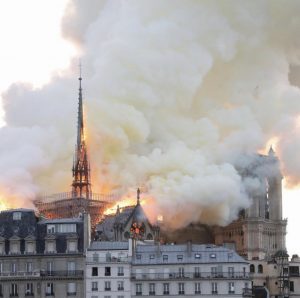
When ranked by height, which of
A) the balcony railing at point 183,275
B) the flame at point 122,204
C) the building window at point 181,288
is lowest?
the building window at point 181,288

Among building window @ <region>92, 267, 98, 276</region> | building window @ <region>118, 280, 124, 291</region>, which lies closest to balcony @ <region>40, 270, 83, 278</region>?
building window @ <region>92, 267, 98, 276</region>

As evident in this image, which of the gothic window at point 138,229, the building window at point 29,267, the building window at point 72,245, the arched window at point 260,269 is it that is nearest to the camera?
the building window at point 29,267

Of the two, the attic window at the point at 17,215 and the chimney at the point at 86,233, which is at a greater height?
the attic window at the point at 17,215

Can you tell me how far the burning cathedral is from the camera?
13612cm

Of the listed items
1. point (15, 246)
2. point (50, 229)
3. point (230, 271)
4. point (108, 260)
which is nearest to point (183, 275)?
point (230, 271)

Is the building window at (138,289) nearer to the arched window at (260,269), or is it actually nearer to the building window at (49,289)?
the building window at (49,289)

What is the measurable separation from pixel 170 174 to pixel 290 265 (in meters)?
19.0

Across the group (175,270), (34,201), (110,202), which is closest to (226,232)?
(110,202)

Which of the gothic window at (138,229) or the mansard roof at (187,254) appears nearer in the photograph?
the mansard roof at (187,254)

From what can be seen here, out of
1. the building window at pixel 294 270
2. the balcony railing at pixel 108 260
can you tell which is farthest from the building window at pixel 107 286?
the building window at pixel 294 270

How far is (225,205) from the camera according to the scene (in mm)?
143375

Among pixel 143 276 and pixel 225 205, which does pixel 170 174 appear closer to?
pixel 225 205

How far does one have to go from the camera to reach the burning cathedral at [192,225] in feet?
447

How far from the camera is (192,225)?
145 meters
